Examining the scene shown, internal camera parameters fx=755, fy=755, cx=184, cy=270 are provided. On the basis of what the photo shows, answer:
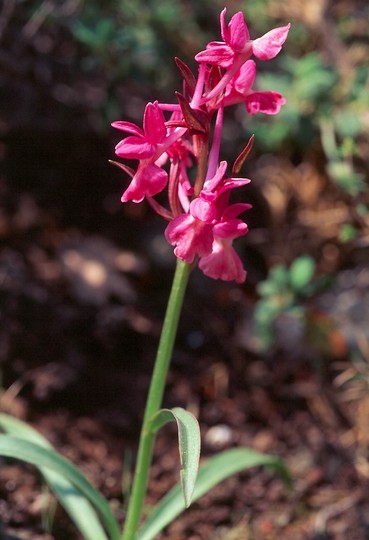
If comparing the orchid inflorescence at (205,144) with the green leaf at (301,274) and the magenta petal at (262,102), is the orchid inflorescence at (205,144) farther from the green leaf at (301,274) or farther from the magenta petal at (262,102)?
the green leaf at (301,274)

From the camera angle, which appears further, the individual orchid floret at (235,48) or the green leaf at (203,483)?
the green leaf at (203,483)

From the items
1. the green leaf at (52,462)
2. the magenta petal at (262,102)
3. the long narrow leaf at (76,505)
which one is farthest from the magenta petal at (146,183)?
the long narrow leaf at (76,505)

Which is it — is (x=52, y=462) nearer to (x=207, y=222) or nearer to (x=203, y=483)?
(x=203, y=483)

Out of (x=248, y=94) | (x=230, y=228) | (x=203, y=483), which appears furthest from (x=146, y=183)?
(x=203, y=483)

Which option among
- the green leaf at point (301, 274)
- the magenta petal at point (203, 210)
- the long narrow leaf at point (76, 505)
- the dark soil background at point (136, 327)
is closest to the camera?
the magenta petal at point (203, 210)

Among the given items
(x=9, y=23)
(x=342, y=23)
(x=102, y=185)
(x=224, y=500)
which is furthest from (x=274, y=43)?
(x=342, y=23)

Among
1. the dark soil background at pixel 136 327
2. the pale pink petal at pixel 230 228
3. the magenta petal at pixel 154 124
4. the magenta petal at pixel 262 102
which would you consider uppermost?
the magenta petal at pixel 154 124
